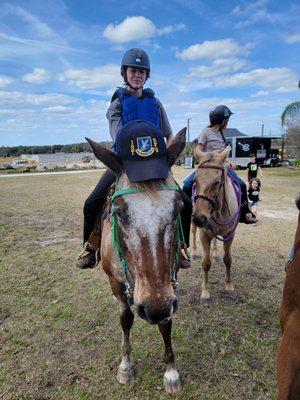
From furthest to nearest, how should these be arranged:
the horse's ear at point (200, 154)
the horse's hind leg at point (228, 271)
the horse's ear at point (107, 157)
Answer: the horse's hind leg at point (228, 271) < the horse's ear at point (200, 154) < the horse's ear at point (107, 157)

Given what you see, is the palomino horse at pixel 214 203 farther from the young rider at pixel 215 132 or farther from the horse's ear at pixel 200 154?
the young rider at pixel 215 132

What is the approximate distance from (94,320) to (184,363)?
153 centimetres

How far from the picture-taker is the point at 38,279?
19.6ft

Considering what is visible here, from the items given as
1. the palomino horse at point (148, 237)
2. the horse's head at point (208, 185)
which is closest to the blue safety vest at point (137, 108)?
the palomino horse at point (148, 237)

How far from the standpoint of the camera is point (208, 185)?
14.5 ft

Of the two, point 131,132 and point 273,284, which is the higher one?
point 131,132

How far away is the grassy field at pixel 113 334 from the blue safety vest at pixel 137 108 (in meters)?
2.77

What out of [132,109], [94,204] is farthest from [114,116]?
[94,204]

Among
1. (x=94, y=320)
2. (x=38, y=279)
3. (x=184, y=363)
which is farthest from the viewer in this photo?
(x=38, y=279)

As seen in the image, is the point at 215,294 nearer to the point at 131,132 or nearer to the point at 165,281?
the point at 165,281

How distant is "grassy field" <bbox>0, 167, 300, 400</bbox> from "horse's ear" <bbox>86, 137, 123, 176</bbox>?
2.32 m

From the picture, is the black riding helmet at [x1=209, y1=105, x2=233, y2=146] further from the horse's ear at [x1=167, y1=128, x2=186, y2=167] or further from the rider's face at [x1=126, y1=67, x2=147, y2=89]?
the horse's ear at [x1=167, y1=128, x2=186, y2=167]

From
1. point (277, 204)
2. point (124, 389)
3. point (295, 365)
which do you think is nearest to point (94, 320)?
point (124, 389)

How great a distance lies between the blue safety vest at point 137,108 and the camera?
10.7 feet
